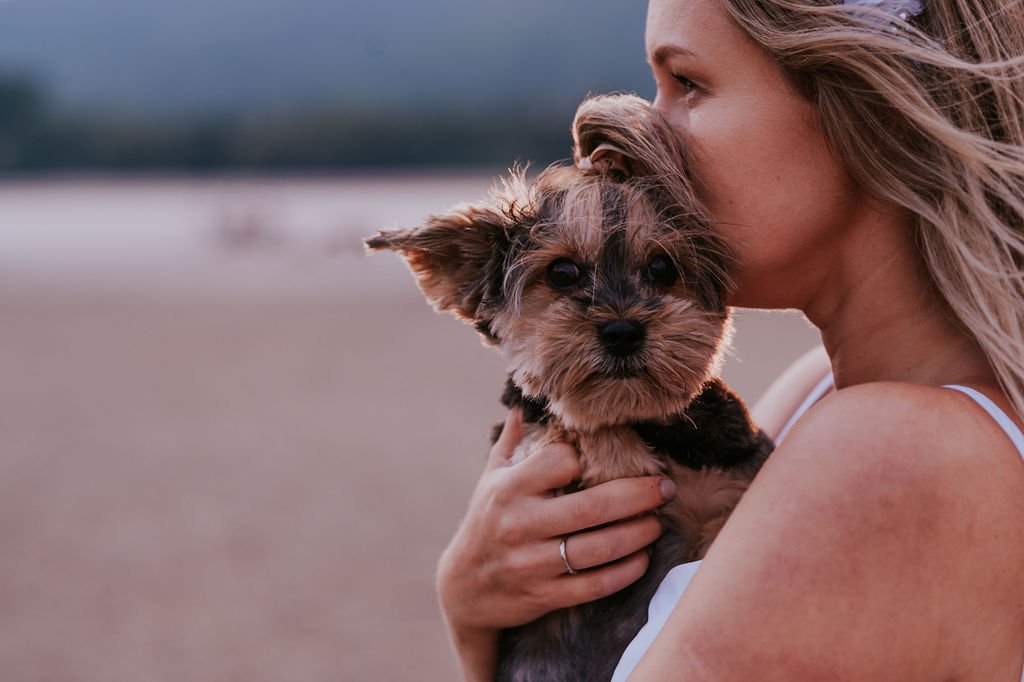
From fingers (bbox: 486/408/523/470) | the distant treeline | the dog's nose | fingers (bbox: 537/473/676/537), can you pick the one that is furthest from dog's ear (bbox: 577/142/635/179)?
the distant treeline

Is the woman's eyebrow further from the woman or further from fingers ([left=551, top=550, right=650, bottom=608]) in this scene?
fingers ([left=551, top=550, right=650, bottom=608])

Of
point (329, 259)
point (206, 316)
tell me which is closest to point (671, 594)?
point (206, 316)

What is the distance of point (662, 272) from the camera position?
352 cm

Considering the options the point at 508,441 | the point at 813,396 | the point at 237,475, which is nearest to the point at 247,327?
the point at 237,475

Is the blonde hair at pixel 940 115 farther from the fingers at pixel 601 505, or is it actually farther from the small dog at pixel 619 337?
the fingers at pixel 601 505

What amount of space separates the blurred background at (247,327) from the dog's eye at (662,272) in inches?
23.7

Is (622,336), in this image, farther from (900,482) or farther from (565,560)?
(900,482)

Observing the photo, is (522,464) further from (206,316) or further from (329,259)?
(329,259)

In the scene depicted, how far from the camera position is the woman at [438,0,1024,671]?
2.34m

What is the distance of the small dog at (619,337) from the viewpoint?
3.27m

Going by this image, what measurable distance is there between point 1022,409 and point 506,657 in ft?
6.20

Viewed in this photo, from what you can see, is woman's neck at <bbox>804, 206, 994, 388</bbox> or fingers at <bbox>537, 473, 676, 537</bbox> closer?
woman's neck at <bbox>804, 206, 994, 388</bbox>

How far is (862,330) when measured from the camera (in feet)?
10.6

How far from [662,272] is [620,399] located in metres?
0.48
